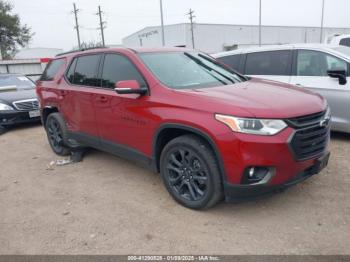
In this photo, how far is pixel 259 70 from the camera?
6.54 m

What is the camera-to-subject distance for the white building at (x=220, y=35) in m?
58.7

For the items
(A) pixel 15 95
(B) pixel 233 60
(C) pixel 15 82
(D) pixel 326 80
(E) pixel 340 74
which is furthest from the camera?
(C) pixel 15 82

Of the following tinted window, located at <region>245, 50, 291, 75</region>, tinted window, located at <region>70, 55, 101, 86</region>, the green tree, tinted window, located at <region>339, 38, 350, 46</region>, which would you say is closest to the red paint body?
tinted window, located at <region>70, 55, 101, 86</region>

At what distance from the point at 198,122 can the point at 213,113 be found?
17 centimetres

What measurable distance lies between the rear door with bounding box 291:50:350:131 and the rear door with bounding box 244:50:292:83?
168 mm

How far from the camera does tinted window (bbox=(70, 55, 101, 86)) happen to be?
187 inches

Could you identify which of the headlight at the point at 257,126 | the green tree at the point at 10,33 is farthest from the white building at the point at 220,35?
the headlight at the point at 257,126

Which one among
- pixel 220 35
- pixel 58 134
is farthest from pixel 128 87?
pixel 220 35

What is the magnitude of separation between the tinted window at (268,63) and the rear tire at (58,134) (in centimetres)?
359

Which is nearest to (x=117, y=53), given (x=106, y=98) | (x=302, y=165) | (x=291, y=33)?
(x=106, y=98)

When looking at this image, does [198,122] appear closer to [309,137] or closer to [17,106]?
[309,137]

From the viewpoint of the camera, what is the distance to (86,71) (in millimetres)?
4969

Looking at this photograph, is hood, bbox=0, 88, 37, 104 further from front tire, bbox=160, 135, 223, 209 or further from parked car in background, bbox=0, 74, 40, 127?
front tire, bbox=160, 135, 223, 209

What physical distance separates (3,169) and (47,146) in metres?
1.35
